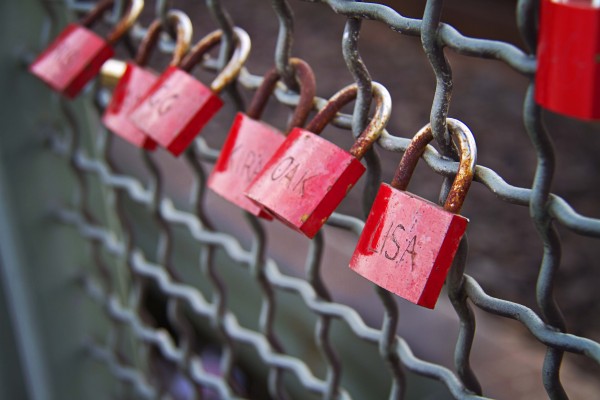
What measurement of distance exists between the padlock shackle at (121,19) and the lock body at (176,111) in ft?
0.58

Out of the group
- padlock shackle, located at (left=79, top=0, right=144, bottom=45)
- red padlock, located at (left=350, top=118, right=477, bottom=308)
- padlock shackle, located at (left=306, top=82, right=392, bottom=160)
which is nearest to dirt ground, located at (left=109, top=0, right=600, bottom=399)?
padlock shackle, located at (left=306, top=82, right=392, bottom=160)

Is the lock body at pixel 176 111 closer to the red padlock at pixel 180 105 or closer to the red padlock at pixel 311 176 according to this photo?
the red padlock at pixel 180 105

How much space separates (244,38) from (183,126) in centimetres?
11

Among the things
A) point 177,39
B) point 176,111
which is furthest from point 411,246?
point 177,39

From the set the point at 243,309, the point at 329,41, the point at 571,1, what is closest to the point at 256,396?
the point at 243,309

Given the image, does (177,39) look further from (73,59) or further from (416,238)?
(416,238)

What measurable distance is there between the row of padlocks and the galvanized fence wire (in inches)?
0.8

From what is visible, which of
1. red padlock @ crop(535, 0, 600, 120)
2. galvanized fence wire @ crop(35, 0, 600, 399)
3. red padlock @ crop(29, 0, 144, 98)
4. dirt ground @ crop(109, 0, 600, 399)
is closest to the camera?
red padlock @ crop(535, 0, 600, 120)

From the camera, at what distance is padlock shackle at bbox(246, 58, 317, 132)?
25.6 inches

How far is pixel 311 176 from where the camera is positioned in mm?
582

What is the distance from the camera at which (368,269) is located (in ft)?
1.77

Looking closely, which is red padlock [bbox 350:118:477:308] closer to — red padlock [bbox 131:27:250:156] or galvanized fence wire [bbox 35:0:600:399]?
galvanized fence wire [bbox 35:0:600:399]

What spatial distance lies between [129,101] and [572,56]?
54 centimetres

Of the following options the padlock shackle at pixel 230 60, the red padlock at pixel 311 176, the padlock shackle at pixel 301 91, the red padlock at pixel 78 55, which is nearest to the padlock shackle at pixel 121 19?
the red padlock at pixel 78 55
